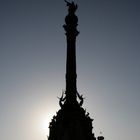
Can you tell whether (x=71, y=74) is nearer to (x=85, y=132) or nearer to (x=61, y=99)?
(x=61, y=99)

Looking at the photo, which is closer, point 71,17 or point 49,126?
point 49,126

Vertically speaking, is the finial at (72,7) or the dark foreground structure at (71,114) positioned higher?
the finial at (72,7)

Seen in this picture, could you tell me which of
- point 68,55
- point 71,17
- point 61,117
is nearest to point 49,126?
point 61,117

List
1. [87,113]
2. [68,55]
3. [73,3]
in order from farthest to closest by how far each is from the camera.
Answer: [73,3], [68,55], [87,113]

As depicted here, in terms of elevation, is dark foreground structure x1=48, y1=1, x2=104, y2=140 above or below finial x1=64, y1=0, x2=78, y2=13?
below

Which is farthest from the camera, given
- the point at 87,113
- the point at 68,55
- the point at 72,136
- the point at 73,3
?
the point at 73,3

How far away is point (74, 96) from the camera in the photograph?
41312 millimetres

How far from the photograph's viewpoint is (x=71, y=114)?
38875 millimetres

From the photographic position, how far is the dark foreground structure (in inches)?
1489

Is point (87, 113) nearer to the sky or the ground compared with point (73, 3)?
nearer to the ground

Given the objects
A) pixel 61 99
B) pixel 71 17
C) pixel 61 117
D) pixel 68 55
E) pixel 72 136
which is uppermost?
pixel 71 17

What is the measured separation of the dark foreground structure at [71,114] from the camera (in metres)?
37.8

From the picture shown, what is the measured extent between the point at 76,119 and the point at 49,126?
15.0ft

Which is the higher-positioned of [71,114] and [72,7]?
[72,7]
